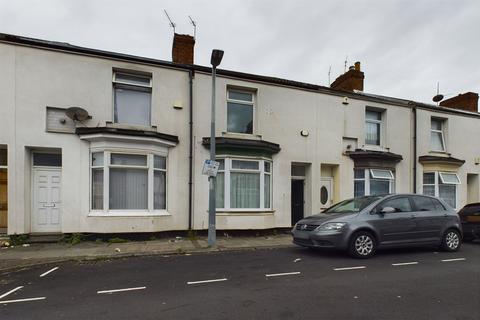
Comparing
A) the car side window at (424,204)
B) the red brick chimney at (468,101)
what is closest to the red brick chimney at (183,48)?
the car side window at (424,204)

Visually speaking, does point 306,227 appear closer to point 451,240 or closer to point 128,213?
point 451,240

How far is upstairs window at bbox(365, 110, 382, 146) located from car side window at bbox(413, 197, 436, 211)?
5.09 m

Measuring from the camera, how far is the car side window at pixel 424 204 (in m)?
8.22

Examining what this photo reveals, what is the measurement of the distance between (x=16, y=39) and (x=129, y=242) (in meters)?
6.82

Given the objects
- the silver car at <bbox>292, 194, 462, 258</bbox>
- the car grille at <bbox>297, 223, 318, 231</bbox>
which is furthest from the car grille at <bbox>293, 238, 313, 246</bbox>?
the car grille at <bbox>297, 223, 318, 231</bbox>

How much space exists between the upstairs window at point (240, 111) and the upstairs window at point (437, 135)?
9.14 metres

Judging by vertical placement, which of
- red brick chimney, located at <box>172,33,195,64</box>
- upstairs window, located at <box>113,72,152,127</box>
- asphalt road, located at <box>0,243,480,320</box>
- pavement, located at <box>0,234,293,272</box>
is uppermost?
red brick chimney, located at <box>172,33,195,64</box>

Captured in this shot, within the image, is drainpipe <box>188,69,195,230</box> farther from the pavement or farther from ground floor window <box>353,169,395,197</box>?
ground floor window <box>353,169,395,197</box>

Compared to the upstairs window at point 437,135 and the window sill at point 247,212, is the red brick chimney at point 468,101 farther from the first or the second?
the window sill at point 247,212

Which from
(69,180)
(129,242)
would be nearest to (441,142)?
(129,242)

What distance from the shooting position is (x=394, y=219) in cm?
768

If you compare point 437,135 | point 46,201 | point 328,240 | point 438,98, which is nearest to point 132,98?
point 46,201

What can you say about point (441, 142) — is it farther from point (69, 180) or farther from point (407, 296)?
point (69, 180)

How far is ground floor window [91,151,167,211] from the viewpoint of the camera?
9.50m
